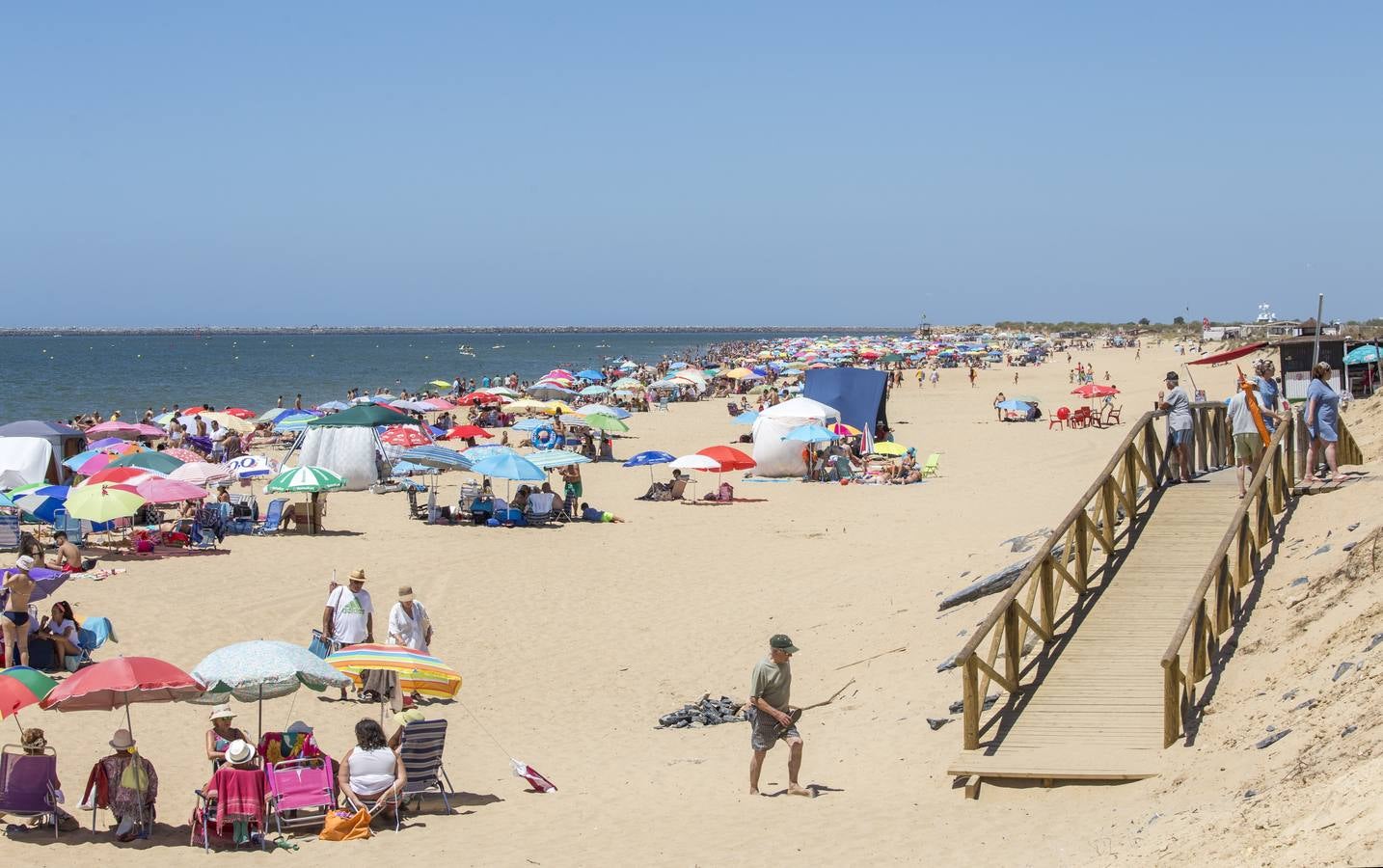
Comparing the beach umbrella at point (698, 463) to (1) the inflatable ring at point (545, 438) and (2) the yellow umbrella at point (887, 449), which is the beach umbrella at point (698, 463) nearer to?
(2) the yellow umbrella at point (887, 449)

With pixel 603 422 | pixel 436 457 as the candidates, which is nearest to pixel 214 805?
pixel 436 457

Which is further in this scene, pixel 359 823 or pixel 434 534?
pixel 434 534

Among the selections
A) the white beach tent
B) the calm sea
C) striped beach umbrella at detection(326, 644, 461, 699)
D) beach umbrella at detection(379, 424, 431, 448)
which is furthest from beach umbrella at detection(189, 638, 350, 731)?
the calm sea

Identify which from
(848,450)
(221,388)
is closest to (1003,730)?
(848,450)

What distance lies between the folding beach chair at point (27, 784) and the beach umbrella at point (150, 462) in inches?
480

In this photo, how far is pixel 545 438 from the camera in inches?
1241

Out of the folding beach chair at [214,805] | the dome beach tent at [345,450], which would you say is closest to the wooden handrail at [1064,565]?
the folding beach chair at [214,805]

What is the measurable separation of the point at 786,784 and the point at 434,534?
39.8ft

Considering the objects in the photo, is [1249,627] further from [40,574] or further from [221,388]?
[221,388]

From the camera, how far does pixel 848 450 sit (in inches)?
1115

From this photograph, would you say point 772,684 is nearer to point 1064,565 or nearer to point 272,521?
point 1064,565

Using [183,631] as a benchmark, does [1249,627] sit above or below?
above

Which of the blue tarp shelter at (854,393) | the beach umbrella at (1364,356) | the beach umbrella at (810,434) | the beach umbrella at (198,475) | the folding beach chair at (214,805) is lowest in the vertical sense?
the folding beach chair at (214,805)

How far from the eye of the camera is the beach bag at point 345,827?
8102 millimetres
